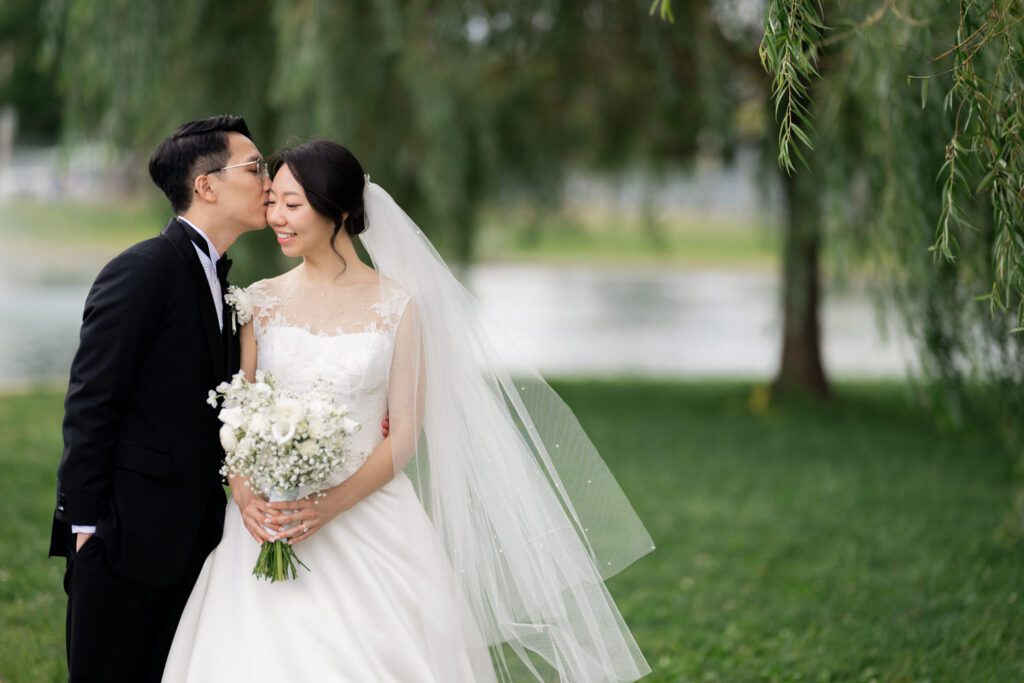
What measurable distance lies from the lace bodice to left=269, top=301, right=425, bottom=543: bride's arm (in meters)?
0.03

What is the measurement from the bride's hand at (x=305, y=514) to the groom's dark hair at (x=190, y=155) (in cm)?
84

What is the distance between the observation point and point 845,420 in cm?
983

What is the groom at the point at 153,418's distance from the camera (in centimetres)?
279

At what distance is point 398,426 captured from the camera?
3.07 meters

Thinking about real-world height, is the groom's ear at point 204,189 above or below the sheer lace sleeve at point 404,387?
above

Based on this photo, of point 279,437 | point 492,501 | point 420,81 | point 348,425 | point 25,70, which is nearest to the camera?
point 279,437

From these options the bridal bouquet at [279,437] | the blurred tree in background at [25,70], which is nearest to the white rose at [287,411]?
the bridal bouquet at [279,437]

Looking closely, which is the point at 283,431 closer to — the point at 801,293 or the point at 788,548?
the point at 788,548

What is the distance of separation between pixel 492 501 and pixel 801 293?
6.20 meters

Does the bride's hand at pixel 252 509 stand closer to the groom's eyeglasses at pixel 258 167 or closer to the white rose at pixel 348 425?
the white rose at pixel 348 425

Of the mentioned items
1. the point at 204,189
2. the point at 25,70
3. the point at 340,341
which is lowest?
the point at 340,341

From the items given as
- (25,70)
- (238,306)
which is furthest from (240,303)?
(25,70)

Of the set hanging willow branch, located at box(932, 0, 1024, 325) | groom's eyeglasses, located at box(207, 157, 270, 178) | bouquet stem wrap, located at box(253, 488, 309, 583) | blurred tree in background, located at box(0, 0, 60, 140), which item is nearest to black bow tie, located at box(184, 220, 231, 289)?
groom's eyeglasses, located at box(207, 157, 270, 178)

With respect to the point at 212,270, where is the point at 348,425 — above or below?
below
